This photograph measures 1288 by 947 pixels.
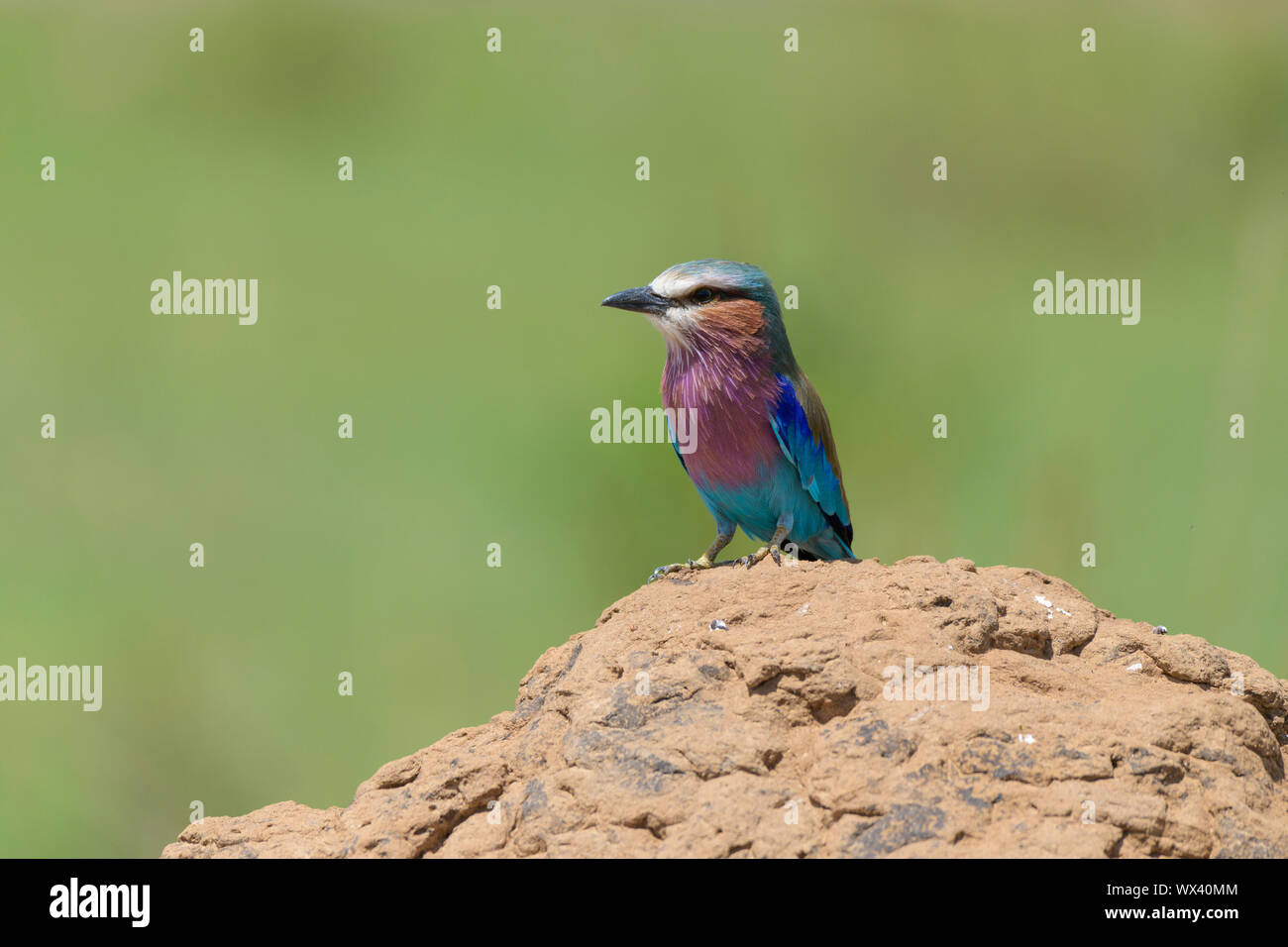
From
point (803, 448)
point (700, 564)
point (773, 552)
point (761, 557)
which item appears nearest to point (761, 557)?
point (761, 557)

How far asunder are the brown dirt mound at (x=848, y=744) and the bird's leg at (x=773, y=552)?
689 millimetres

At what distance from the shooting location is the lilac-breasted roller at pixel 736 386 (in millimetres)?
5906

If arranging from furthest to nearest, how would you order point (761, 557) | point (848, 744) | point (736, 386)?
point (736, 386), point (761, 557), point (848, 744)

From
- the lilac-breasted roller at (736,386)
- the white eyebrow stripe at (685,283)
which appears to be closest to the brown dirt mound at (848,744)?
the lilac-breasted roller at (736,386)

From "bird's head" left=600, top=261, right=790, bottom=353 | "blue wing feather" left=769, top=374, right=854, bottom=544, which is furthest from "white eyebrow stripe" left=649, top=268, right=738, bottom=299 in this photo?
"blue wing feather" left=769, top=374, right=854, bottom=544

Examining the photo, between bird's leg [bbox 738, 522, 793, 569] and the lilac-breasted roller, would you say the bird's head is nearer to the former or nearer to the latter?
the lilac-breasted roller

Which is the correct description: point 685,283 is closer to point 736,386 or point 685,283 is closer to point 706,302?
point 706,302

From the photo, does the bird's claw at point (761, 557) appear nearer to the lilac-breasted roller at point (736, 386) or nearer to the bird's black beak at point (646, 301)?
the lilac-breasted roller at point (736, 386)

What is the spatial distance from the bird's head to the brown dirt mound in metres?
1.73

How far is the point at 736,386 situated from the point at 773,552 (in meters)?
0.92

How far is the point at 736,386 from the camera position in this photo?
591 centimetres

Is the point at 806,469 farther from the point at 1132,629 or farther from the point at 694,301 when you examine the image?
the point at 1132,629

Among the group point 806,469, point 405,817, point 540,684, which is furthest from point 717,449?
point 405,817

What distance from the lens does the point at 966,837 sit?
3.27 m
